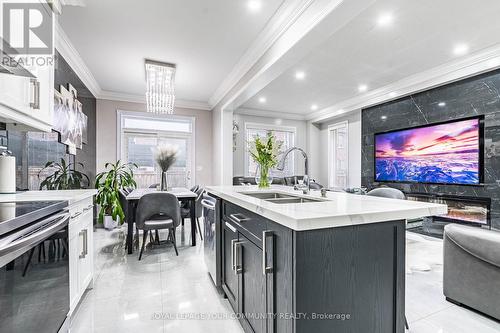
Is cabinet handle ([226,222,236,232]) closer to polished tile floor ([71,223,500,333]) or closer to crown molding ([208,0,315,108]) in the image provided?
polished tile floor ([71,223,500,333])

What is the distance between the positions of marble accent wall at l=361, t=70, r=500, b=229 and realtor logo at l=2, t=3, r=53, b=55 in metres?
5.26

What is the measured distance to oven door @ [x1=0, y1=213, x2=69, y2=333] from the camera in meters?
0.94

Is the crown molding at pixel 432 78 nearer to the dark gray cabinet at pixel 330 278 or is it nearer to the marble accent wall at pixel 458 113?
the marble accent wall at pixel 458 113

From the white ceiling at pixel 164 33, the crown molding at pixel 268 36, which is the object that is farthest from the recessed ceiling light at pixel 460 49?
the white ceiling at pixel 164 33

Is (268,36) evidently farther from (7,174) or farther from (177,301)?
(177,301)

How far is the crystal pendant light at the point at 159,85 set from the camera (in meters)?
3.85

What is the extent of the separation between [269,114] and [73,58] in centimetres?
Result: 462

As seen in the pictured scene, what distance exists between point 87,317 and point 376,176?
5.32m

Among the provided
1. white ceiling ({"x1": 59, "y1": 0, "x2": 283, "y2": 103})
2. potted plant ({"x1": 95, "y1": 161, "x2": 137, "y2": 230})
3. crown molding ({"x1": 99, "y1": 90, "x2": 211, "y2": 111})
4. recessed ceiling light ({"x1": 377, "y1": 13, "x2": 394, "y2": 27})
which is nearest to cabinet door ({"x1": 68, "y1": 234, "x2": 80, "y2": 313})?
potted plant ({"x1": 95, "y1": 161, "x2": 137, "y2": 230})

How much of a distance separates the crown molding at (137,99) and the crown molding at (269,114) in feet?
3.38

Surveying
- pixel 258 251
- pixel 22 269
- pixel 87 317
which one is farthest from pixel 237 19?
pixel 87 317

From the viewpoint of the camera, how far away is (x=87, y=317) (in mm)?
1794

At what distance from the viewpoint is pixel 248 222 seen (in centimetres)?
146

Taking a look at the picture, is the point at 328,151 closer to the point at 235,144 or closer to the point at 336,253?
the point at 235,144
